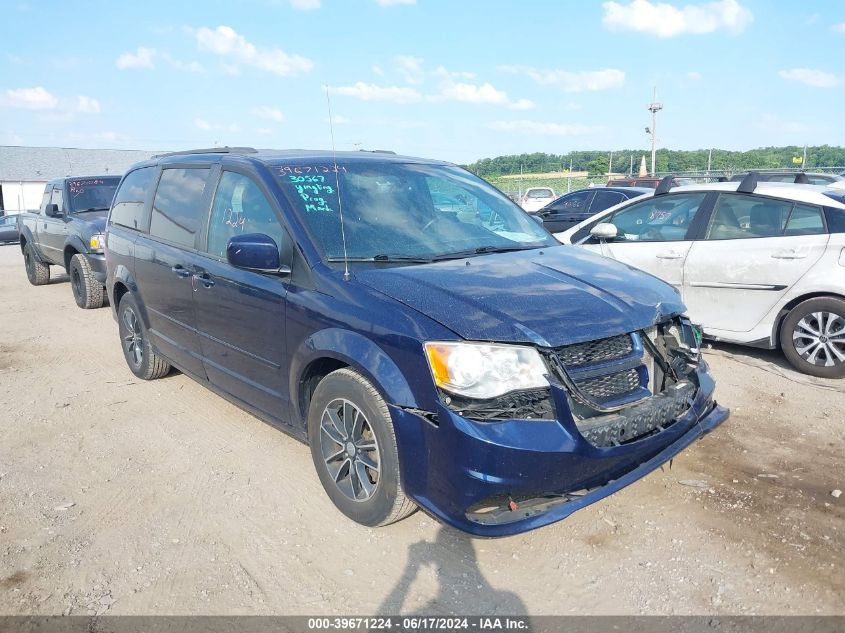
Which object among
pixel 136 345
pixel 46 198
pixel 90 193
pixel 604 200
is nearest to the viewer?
pixel 136 345

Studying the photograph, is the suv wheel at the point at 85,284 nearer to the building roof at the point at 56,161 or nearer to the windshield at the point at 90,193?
the windshield at the point at 90,193

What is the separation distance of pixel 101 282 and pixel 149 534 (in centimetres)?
667

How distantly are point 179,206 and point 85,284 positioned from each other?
5.24 meters

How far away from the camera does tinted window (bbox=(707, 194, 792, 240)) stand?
5809mm

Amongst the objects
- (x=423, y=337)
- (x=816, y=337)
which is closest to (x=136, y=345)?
(x=423, y=337)

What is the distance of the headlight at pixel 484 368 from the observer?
9.09 feet

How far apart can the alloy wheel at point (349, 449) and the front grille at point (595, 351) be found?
0.98m

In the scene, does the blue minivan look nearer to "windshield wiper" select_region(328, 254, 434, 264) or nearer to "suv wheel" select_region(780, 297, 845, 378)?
"windshield wiper" select_region(328, 254, 434, 264)

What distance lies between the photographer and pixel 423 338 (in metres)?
2.84

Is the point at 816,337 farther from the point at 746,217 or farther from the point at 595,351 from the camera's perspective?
the point at 595,351

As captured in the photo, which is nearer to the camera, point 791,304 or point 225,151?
point 225,151

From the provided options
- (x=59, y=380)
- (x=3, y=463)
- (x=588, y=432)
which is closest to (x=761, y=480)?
(x=588, y=432)

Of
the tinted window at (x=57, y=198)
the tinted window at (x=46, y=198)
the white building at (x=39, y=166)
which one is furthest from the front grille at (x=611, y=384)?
the white building at (x=39, y=166)

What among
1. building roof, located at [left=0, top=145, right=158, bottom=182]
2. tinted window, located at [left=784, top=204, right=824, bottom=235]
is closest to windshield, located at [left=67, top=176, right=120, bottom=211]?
tinted window, located at [left=784, top=204, right=824, bottom=235]
